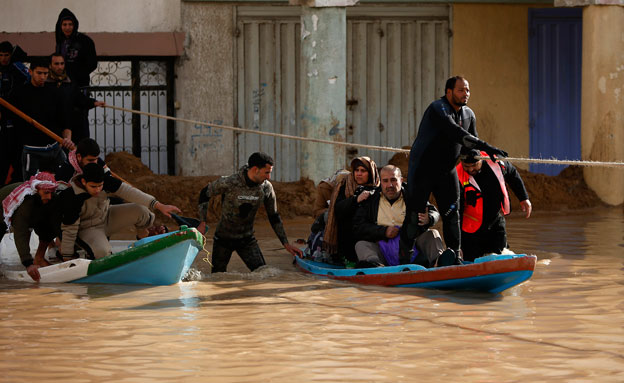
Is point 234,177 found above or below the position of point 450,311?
above

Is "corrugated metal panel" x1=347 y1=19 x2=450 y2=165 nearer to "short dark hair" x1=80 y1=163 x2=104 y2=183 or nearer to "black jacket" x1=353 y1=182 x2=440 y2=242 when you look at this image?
"black jacket" x1=353 y1=182 x2=440 y2=242

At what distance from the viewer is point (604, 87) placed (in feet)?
52.4

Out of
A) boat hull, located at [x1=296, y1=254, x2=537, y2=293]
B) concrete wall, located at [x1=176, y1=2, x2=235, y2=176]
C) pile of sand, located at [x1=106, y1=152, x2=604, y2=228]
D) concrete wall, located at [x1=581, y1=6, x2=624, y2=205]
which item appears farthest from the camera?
concrete wall, located at [x1=176, y1=2, x2=235, y2=176]

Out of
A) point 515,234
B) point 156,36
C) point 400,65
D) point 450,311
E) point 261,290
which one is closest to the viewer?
point 450,311

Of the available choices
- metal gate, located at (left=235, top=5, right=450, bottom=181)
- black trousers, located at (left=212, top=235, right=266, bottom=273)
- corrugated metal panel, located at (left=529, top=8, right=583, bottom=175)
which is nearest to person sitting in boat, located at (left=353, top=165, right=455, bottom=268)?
black trousers, located at (left=212, top=235, right=266, bottom=273)

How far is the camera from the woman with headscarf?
10.2 m

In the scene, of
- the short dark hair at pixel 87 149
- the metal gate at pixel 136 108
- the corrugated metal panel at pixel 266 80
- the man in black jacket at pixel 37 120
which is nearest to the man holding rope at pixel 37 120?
the man in black jacket at pixel 37 120

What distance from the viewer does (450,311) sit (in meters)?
8.60

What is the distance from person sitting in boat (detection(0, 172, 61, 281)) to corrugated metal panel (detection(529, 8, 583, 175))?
31.4 ft

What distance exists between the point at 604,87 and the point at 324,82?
13.2ft

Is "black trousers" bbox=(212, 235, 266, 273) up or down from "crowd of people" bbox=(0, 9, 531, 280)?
down

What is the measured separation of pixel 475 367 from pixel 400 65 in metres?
10.7

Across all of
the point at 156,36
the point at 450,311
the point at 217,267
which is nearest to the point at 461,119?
the point at 450,311

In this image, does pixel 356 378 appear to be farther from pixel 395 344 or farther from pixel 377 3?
pixel 377 3
